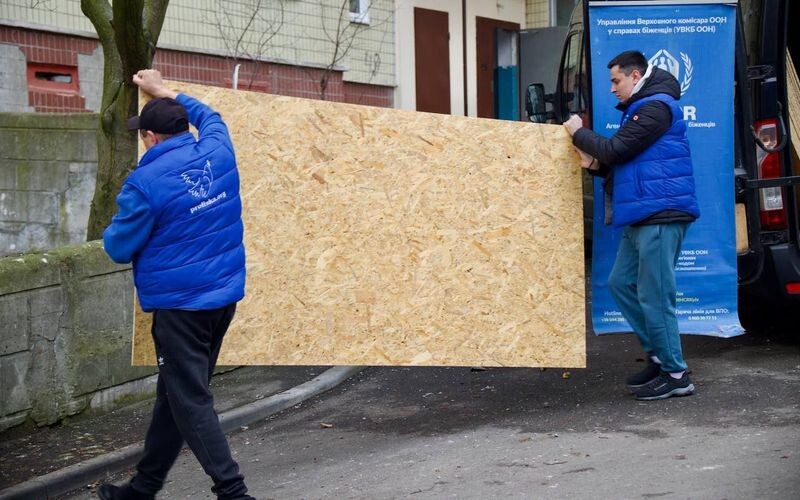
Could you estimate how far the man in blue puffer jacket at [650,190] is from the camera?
6623mm

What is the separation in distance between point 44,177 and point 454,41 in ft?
34.5

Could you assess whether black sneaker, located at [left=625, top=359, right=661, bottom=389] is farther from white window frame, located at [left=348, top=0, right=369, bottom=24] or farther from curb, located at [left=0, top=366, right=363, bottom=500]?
white window frame, located at [left=348, top=0, right=369, bottom=24]

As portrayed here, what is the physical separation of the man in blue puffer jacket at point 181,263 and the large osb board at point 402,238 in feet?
3.40

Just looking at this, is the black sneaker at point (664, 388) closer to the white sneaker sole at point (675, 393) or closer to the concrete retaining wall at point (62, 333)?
the white sneaker sole at point (675, 393)

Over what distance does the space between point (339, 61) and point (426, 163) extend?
10997 mm

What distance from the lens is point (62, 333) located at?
6938 mm

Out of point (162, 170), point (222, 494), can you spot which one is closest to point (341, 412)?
point (222, 494)

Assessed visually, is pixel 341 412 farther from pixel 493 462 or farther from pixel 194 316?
pixel 194 316

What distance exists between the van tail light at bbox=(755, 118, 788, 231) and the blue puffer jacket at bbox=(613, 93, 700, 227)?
963mm

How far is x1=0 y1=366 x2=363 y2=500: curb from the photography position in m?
5.87

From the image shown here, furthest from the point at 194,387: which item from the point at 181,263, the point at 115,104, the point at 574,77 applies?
the point at 574,77

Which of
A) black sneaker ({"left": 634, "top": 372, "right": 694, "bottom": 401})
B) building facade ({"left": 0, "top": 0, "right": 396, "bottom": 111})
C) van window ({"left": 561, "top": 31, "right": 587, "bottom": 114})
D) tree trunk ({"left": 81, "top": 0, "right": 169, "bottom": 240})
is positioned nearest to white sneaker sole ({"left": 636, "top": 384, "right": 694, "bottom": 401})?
black sneaker ({"left": 634, "top": 372, "right": 694, "bottom": 401})

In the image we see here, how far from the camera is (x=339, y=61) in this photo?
17.3 m

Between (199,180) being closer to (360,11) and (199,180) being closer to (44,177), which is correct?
(44,177)
